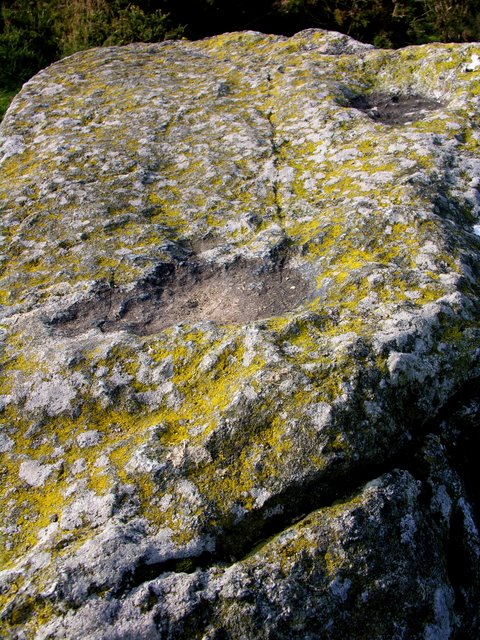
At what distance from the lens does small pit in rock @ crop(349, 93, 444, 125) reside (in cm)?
468

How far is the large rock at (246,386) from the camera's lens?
2029 millimetres

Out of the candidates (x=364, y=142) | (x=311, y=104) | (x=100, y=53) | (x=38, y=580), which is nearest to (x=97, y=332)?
(x=38, y=580)

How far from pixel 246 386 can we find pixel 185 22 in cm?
938

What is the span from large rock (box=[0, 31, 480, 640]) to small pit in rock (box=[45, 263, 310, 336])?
16 mm

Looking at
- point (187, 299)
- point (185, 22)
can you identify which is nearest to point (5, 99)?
point (185, 22)

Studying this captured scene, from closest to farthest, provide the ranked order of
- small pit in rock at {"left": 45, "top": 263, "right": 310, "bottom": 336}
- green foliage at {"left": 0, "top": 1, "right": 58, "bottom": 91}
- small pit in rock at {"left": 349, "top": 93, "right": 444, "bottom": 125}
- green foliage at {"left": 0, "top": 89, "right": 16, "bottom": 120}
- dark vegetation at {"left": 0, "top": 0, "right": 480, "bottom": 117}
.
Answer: small pit in rock at {"left": 45, "top": 263, "right": 310, "bottom": 336} < small pit in rock at {"left": 349, "top": 93, "right": 444, "bottom": 125} < green foliage at {"left": 0, "top": 89, "right": 16, "bottom": 120} < green foliage at {"left": 0, "top": 1, "right": 58, "bottom": 91} < dark vegetation at {"left": 0, "top": 0, "right": 480, "bottom": 117}

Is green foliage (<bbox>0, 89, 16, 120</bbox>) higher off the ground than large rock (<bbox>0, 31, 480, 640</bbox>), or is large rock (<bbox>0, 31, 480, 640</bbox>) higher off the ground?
large rock (<bbox>0, 31, 480, 640</bbox>)

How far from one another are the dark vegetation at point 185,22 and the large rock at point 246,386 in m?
5.97

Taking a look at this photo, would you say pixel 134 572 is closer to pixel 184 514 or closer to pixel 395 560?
pixel 184 514

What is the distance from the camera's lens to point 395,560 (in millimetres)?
2125

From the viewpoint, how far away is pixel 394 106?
4.95m

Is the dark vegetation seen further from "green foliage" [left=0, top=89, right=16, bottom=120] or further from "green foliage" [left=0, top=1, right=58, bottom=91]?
"green foliage" [left=0, top=89, right=16, bottom=120]

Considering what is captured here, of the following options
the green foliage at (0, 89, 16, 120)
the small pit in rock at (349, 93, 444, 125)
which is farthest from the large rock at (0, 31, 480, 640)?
the green foliage at (0, 89, 16, 120)

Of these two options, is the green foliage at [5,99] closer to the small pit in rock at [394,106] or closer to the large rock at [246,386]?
the large rock at [246,386]
